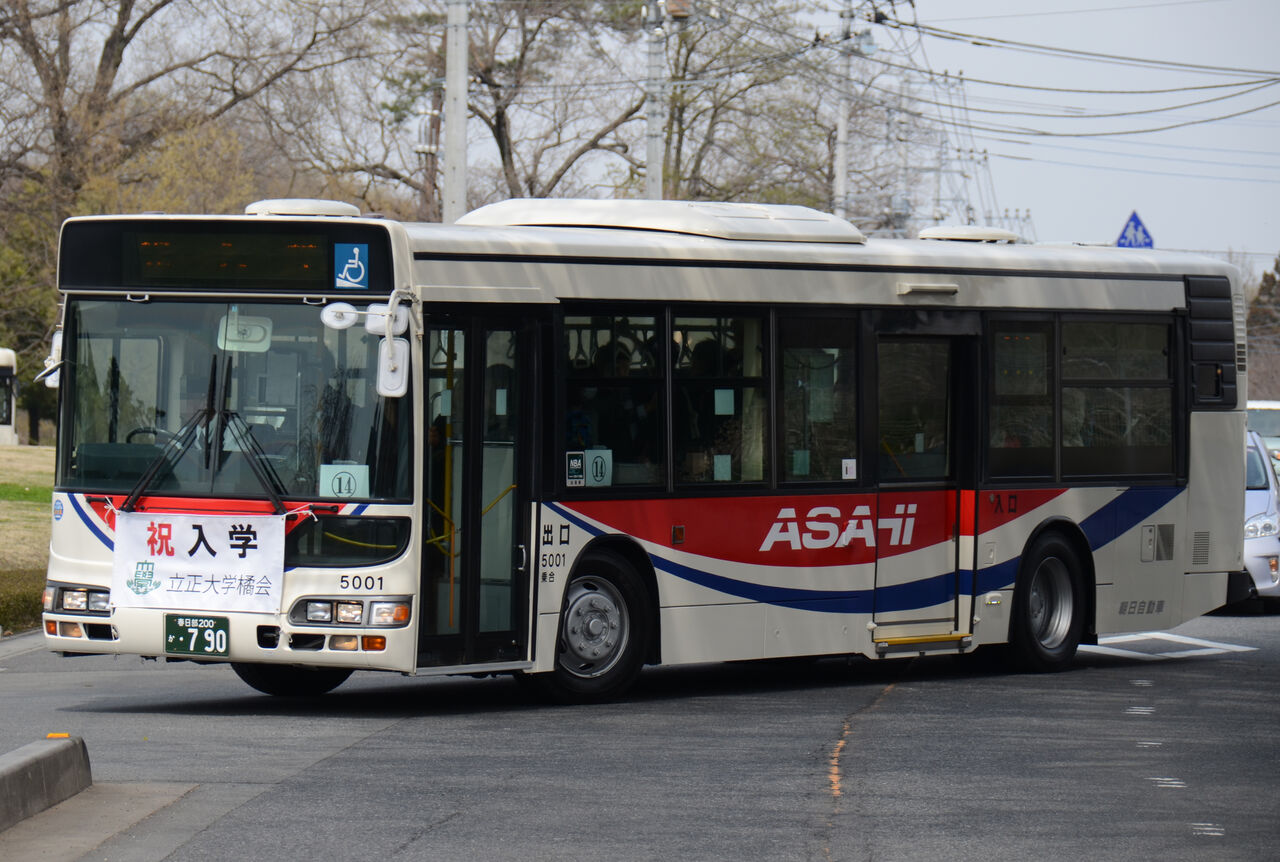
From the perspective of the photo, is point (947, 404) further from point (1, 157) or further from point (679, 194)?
point (679, 194)

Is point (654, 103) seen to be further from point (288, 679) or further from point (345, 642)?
point (345, 642)

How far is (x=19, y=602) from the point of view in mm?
17516

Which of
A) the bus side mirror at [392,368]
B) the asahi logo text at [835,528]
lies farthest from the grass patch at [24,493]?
the bus side mirror at [392,368]

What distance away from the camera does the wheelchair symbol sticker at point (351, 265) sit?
11.1 meters

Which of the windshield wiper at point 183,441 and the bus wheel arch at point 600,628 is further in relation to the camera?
the bus wheel arch at point 600,628

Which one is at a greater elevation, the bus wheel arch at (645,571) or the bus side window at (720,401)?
the bus side window at (720,401)

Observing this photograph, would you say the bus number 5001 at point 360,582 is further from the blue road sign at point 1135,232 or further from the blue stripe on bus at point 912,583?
→ the blue road sign at point 1135,232

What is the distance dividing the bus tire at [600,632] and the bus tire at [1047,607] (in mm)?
3542

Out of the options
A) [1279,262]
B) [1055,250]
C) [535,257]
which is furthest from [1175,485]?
[1279,262]

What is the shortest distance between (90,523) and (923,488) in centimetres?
573

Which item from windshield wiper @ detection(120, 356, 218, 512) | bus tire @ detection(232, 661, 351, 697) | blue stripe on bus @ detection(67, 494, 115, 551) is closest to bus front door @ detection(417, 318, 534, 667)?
windshield wiper @ detection(120, 356, 218, 512)

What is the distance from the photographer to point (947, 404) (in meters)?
14.2

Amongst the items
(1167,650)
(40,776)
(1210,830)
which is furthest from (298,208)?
(1167,650)

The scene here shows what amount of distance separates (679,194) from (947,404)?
3852 cm
